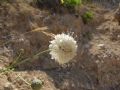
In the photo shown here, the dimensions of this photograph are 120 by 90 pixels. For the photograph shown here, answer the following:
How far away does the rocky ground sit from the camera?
510 cm

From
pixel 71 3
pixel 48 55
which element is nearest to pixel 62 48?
pixel 48 55

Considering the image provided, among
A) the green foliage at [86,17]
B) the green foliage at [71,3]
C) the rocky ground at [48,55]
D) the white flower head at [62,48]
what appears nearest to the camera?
the white flower head at [62,48]

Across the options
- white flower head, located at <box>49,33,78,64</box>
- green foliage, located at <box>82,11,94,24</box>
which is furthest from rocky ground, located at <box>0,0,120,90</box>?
white flower head, located at <box>49,33,78,64</box>

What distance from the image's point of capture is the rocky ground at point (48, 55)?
5098 millimetres

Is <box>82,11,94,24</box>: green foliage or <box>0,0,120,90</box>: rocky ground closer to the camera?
<box>0,0,120,90</box>: rocky ground

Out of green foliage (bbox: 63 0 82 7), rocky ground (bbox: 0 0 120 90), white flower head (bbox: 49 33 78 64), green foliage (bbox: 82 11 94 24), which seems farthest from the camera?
green foliage (bbox: 82 11 94 24)

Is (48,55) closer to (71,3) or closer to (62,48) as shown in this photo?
(71,3)

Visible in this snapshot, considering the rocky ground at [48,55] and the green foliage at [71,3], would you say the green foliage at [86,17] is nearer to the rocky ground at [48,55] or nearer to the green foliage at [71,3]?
the rocky ground at [48,55]

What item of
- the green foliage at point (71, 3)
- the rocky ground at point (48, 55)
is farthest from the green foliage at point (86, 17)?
the green foliage at point (71, 3)

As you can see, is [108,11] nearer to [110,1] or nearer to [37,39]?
[110,1]

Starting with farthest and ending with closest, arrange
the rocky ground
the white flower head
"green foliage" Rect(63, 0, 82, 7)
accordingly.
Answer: "green foliage" Rect(63, 0, 82, 7) < the rocky ground < the white flower head

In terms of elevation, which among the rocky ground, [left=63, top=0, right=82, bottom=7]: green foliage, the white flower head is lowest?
the rocky ground

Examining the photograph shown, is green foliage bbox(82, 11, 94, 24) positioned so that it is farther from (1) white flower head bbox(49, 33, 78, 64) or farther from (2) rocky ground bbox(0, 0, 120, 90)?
(1) white flower head bbox(49, 33, 78, 64)

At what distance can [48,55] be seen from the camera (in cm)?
535
